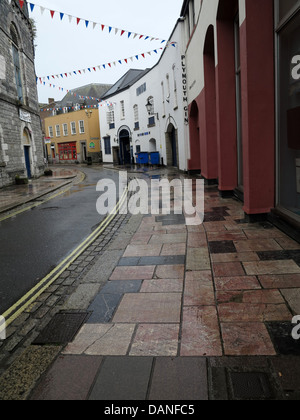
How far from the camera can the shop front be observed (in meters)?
5.01

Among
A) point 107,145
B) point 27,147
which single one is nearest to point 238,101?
point 27,147

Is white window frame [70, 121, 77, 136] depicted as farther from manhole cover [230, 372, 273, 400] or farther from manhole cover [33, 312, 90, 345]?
manhole cover [230, 372, 273, 400]

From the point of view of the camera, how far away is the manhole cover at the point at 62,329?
9.52ft

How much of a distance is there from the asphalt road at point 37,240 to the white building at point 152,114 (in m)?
9.82

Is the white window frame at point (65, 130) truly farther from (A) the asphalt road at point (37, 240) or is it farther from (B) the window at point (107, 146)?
(A) the asphalt road at point (37, 240)

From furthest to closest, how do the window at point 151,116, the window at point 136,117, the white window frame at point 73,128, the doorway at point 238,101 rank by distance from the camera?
the white window frame at point 73,128, the window at point 136,117, the window at point 151,116, the doorway at point 238,101

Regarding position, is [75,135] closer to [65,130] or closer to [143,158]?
[65,130]

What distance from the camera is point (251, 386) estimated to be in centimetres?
214

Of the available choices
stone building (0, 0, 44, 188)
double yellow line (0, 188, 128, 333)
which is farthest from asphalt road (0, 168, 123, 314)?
stone building (0, 0, 44, 188)

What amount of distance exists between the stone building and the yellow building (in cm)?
2021

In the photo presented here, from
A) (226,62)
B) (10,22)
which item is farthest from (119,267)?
(10,22)

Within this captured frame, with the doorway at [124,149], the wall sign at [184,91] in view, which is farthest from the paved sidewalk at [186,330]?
the doorway at [124,149]

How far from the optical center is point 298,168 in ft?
17.1
